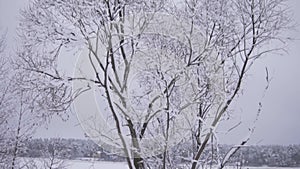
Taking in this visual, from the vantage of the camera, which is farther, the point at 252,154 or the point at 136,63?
the point at 136,63

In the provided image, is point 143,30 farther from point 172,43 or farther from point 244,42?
point 244,42

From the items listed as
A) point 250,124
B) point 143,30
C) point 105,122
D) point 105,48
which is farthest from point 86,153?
point 250,124

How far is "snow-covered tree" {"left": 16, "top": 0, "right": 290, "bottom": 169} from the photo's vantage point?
331cm

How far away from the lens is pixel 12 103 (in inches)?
268

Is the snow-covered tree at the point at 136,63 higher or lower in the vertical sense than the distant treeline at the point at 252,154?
higher

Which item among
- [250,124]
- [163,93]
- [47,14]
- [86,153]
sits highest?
[47,14]

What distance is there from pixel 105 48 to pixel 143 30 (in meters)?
0.39

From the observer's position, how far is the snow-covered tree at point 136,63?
3.31 m

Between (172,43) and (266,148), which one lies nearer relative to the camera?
(266,148)

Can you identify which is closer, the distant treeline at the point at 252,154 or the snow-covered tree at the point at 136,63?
the distant treeline at the point at 252,154

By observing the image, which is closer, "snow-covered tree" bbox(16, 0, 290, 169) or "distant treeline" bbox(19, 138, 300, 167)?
"distant treeline" bbox(19, 138, 300, 167)

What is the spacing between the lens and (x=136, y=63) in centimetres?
359

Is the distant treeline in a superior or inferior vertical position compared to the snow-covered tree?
inferior

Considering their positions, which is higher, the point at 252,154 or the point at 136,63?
the point at 136,63
